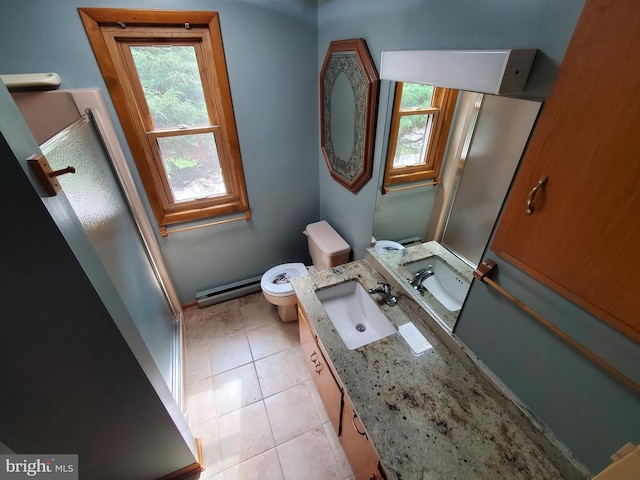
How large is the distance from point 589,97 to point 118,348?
1511 millimetres

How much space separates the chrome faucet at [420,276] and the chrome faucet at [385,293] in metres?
0.13

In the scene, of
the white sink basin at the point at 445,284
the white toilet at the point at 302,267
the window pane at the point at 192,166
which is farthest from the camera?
the white toilet at the point at 302,267

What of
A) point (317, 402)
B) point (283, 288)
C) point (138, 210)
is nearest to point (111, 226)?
point (138, 210)

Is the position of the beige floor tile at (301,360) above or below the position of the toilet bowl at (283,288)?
below

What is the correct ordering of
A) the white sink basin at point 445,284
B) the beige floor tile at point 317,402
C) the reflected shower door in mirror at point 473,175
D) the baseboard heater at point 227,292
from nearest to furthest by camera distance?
the reflected shower door in mirror at point 473,175
the white sink basin at point 445,284
the beige floor tile at point 317,402
the baseboard heater at point 227,292

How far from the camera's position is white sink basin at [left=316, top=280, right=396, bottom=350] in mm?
1509

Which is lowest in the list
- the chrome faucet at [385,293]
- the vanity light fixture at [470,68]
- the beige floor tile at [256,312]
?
the beige floor tile at [256,312]

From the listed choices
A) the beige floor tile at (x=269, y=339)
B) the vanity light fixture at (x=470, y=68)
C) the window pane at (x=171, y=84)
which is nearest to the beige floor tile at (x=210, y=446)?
the beige floor tile at (x=269, y=339)

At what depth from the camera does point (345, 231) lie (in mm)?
2068

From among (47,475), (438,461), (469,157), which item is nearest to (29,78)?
(47,475)

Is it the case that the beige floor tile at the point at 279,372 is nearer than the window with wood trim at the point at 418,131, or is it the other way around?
the window with wood trim at the point at 418,131

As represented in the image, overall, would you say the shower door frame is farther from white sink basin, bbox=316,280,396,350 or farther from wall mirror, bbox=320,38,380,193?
wall mirror, bbox=320,38,380,193

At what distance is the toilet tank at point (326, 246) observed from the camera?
197cm

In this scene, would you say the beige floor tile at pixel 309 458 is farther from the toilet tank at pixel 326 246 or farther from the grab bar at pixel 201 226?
the grab bar at pixel 201 226
